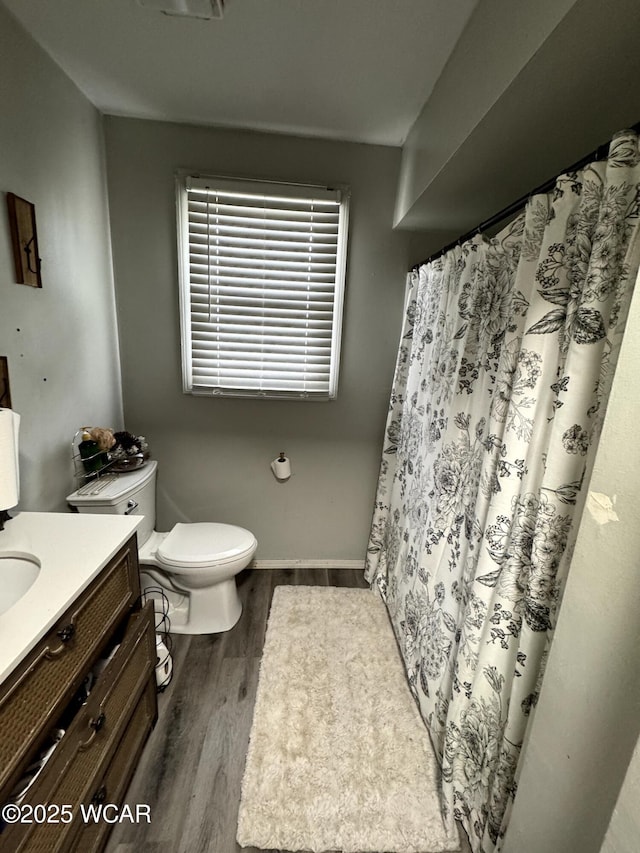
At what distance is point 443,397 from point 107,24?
172cm

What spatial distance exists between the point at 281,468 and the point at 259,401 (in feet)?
1.35

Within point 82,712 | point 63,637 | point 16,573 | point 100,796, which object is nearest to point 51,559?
point 16,573

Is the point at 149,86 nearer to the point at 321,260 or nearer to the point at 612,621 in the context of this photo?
the point at 321,260

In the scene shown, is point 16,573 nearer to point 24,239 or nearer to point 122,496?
point 122,496

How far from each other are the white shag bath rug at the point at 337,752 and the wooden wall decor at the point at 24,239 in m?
1.85

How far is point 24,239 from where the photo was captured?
1281mm

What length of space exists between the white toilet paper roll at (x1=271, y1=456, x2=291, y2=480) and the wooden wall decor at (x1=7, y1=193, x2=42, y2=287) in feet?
4.43

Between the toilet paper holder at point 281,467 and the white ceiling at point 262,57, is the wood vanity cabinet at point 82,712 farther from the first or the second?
the white ceiling at point 262,57

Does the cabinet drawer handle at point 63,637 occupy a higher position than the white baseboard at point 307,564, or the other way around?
the cabinet drawer handle at point 63,637

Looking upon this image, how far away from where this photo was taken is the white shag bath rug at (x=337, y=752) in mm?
1127

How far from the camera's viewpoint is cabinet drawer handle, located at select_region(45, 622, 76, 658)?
2.56 feet

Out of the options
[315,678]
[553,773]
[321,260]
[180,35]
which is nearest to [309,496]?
[315,678]

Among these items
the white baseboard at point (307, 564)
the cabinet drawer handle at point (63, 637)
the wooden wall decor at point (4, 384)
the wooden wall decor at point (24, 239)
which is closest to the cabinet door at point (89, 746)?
the cabinet drawer handle at point (63, 637)

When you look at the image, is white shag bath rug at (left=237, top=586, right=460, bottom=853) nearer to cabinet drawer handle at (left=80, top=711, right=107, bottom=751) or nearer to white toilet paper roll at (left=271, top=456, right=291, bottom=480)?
cabinet drawer handle at (left=80, top=711, right=107, bottom=751)
